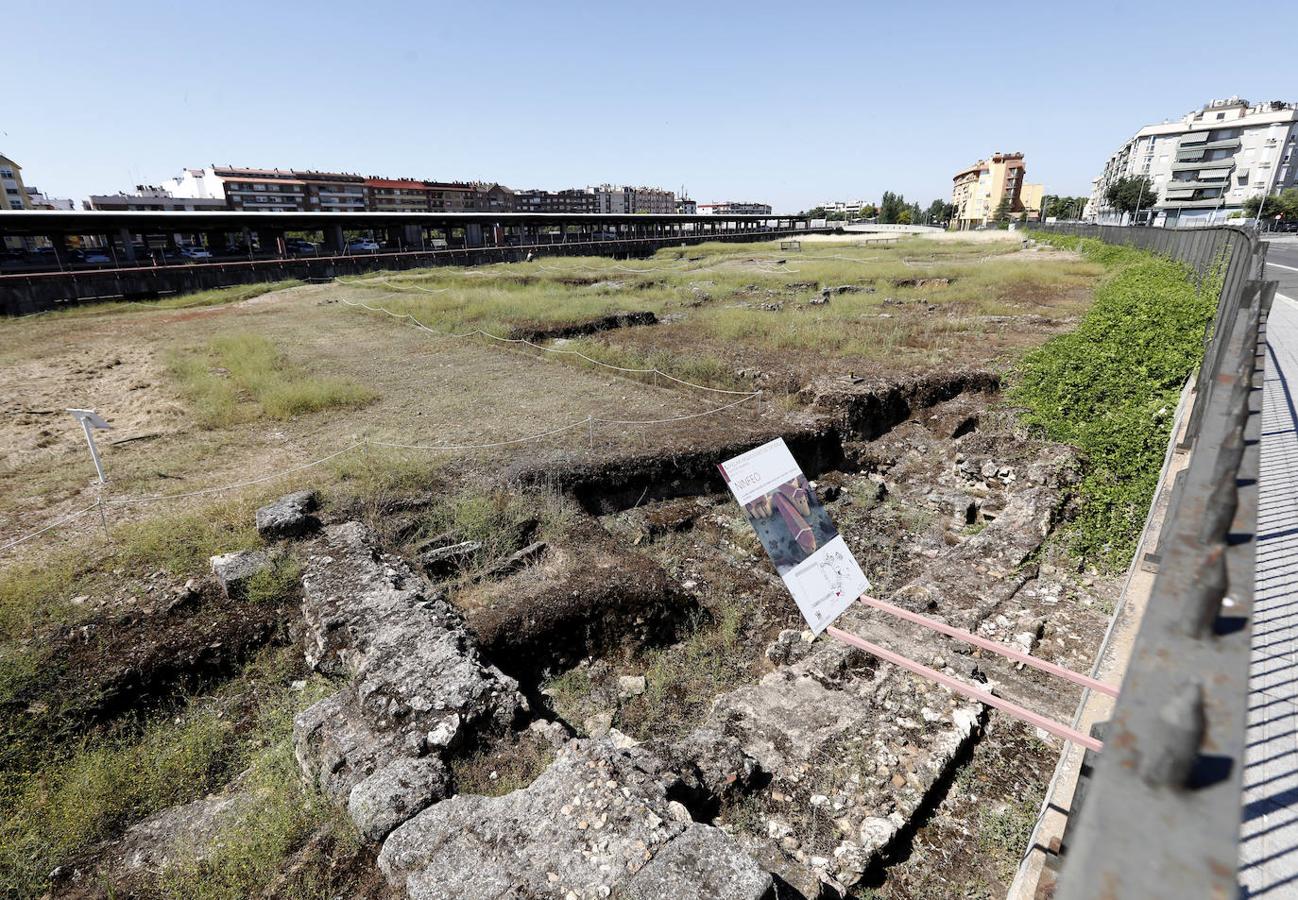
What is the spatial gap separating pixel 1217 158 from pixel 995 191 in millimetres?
33618

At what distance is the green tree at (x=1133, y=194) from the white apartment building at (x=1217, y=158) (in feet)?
3.00

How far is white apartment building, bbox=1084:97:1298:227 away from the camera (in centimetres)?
6247

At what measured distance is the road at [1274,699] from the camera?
2.40 metres

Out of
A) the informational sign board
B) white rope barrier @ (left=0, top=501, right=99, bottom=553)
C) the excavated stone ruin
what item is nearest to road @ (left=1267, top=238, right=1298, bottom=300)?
the excavated stone ruin

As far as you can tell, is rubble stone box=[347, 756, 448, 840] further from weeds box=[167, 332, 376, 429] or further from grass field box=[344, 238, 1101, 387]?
grass field box=[344, 238, 1101, 387]

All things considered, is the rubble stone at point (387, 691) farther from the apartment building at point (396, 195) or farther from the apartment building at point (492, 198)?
the apartment building at point (492, 198)

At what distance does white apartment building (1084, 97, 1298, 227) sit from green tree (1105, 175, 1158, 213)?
0.91 metres

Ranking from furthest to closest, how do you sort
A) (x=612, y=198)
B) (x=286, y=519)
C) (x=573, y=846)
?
(x=612, y=198)
(x=286, y=519)
(x=573, y=846)

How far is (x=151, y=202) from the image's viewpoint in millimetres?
64750

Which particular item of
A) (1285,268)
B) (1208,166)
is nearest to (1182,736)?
(1285,268)

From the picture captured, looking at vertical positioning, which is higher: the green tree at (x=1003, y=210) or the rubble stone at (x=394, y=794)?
the green tree at (x=1003, y=210)

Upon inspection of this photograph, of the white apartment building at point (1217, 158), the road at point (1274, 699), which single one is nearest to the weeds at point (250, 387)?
the road at point (1274, 699)

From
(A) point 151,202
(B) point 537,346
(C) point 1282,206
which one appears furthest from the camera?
(A) point 151,202

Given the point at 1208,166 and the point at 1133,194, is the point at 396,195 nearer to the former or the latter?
the point at 1133,194
